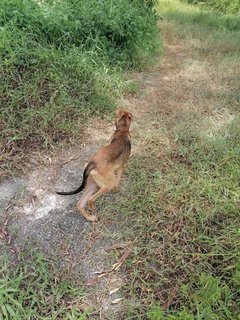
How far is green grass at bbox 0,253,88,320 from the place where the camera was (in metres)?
2.36

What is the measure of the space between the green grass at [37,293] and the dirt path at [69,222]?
0.32 ft

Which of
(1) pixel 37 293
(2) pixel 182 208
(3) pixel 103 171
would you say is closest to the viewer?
(1) pixel 37 293

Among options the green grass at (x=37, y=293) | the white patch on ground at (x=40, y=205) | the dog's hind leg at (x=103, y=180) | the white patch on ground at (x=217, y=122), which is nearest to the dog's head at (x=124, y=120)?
the dog's hind leg at (x=103, y=180)

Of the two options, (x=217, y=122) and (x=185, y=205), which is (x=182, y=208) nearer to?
(x=185, y=205)

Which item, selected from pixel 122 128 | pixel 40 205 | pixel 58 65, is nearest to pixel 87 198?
pixel 40 205

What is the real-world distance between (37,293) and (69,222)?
0.72 meters

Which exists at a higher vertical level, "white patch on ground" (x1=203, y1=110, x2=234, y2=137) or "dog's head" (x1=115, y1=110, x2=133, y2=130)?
"dog's head" (x1=115, y1=110, x2=133, y2=130)

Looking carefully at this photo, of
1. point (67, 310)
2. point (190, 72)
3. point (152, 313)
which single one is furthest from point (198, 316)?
point (190, 72)

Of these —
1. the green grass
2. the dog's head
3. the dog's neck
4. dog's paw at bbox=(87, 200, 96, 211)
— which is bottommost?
the green grass

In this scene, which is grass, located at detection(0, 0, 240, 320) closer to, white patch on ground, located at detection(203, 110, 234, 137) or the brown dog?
white patch on ground, located at detection(203, 110, 234, 137)

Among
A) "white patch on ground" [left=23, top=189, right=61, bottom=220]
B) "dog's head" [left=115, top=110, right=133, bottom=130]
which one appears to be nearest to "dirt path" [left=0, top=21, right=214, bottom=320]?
"white patch on ground" [left=23, top=189, right=61, bottom=220]

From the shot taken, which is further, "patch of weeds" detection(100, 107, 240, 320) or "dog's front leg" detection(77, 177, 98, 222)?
"dog's front leg" detection(77, 177, 98, 222)

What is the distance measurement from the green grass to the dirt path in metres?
0.10

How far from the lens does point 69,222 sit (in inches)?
121
